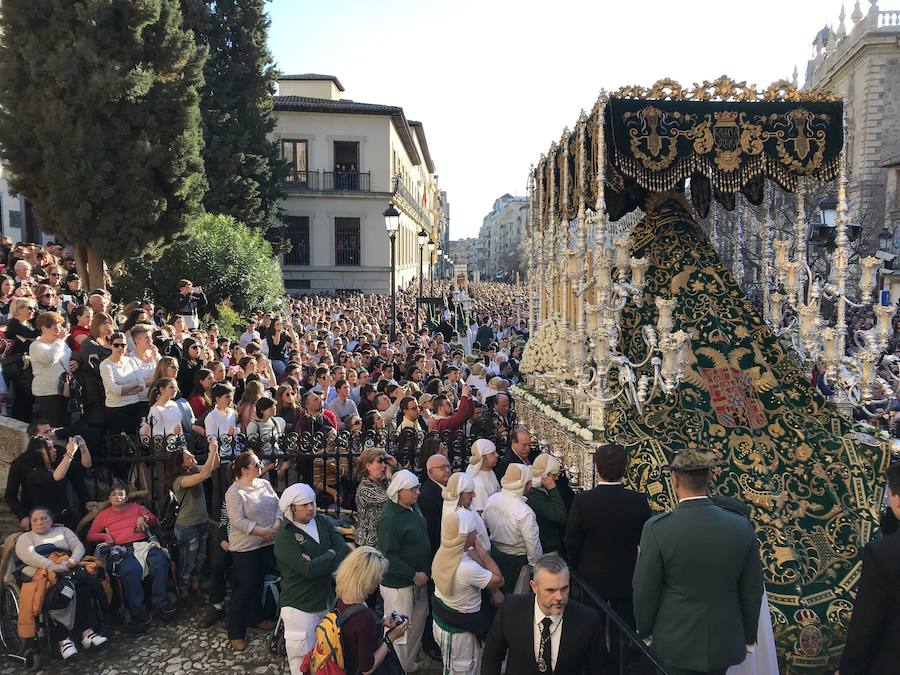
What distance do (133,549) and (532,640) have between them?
3830 millimetres

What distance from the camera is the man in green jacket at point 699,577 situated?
345cm

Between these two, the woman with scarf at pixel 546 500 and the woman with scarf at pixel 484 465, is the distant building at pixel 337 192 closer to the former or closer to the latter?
the woman with scarf at pixel 484 465

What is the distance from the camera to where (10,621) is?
5.31 m

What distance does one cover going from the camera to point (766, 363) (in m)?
6.75

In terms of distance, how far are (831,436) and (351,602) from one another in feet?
15.1

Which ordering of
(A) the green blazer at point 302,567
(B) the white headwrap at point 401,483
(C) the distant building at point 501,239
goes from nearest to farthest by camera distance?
(A) the green blazer at point 302,567 → (B) the white headwrap at point 401,483 → (C) the distant building at point 501,239

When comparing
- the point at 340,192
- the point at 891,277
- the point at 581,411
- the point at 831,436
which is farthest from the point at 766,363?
the point at 340,192

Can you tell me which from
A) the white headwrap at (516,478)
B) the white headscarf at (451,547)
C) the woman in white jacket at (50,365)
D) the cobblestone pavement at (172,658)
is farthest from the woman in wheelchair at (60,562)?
the white headwrap at (516,478)

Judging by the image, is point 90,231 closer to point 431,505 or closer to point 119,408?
point 119,408

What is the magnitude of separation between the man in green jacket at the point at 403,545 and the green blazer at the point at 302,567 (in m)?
0.38

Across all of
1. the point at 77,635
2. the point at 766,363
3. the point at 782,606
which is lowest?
the point at 77,635

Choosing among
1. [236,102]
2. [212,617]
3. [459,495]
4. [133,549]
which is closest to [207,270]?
[236,102]

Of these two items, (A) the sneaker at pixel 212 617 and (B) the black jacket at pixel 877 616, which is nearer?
(B) the black jacket at pixel 877 616

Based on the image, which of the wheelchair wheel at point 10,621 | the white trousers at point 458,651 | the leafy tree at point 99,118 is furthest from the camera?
the leafy tree at point 99,118
